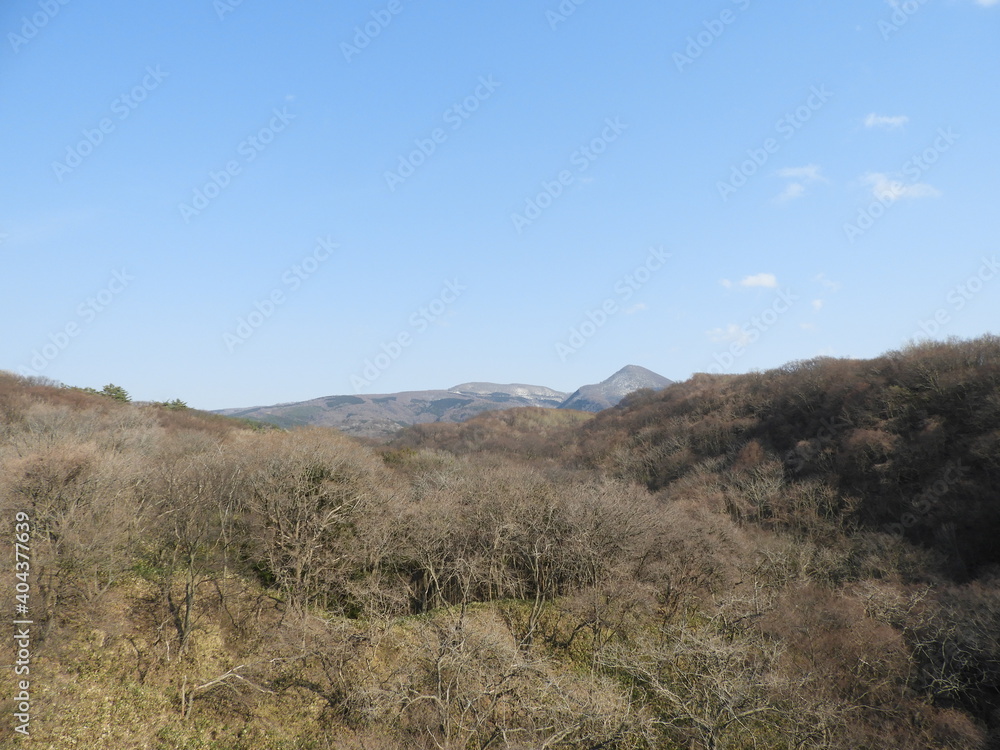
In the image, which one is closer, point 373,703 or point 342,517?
point 373,703

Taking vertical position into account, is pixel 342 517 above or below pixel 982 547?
above

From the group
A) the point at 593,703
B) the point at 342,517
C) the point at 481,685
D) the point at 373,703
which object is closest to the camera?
the point at 593,703

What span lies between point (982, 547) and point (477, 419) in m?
131

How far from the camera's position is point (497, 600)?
37625 millimetres

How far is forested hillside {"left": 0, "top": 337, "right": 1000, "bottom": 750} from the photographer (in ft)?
75.9

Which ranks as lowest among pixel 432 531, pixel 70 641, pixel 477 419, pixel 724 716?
pixel 724 716

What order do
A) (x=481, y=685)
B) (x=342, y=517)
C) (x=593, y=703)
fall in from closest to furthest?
(x=593, y=703) → (x=481, y=685) → (x=342, y=517)

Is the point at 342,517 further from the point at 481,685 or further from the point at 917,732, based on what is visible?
the point at 917,732

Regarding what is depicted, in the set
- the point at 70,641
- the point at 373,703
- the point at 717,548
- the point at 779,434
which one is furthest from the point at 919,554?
the point at 70,641

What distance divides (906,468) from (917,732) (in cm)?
3629

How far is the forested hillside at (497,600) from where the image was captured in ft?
75.9

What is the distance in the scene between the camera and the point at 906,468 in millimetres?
55156

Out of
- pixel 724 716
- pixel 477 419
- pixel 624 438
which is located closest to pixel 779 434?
pixel 624 438

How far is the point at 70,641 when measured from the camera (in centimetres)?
2542
